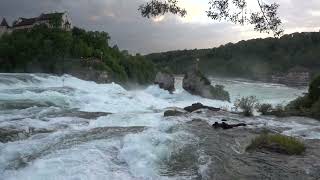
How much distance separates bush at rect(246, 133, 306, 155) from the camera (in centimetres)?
1245

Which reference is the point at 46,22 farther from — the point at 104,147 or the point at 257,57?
the point at 104,147

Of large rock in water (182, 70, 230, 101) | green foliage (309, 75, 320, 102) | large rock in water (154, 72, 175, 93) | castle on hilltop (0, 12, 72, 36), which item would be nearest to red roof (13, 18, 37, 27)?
castle on hilltop (0, 12, 72, 36)

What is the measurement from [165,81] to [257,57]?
7032 centimetres

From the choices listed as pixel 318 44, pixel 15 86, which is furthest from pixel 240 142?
pixel 318 44

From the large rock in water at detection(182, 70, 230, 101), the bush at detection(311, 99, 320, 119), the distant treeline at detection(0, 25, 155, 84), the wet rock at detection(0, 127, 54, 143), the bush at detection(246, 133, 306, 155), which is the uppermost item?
the distant treeline at detection(0, 25, 155, 84)

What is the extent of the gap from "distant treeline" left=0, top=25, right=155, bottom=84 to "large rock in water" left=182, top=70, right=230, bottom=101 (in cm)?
1301

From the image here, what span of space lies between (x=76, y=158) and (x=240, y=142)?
5074mm

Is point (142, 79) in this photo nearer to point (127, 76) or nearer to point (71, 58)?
point (127, 76)

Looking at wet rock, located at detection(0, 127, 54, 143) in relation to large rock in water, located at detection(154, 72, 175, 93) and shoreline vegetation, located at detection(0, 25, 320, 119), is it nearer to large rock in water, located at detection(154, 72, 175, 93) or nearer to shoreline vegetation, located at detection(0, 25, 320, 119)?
large rock in water, located at detection(154, 72, 175, 93)

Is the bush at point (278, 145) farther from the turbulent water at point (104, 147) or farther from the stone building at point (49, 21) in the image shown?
the stone building at point (49, 21)

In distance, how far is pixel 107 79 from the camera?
65.3m

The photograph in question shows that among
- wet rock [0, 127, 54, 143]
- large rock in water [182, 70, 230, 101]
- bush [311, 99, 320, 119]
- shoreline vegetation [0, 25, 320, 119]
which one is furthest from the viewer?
shoreline vegetation [0, 25, 320, 119]

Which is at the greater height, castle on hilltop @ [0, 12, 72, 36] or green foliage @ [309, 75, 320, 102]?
castle on hilltop @ [0, 12, 72, 36]

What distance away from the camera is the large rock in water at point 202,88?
57312 millimetres
